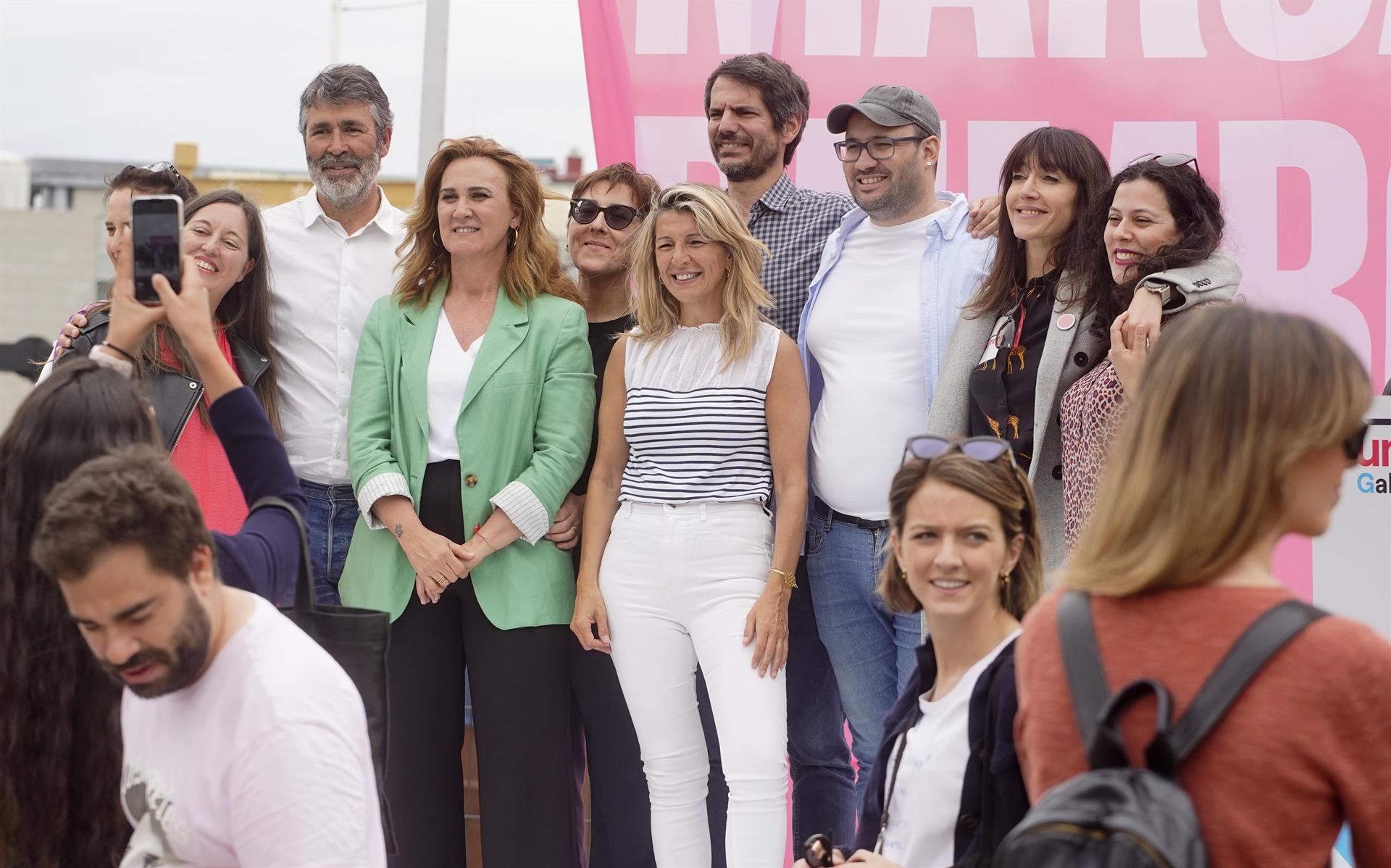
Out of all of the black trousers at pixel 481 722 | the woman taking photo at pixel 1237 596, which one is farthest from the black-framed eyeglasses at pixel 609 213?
the woman taking photo at pixel 1237 596

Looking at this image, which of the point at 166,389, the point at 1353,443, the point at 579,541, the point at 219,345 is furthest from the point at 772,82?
the point at 1353,443

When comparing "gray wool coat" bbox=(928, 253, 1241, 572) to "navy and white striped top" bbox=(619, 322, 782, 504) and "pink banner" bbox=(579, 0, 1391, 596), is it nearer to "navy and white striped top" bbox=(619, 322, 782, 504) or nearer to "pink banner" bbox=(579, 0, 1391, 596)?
"navy and white striped top" bbox=(619, 322, 782, 504)

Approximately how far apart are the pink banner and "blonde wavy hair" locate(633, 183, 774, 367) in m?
1.10

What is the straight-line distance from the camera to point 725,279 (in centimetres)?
371

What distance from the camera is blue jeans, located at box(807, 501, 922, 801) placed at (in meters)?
3.55

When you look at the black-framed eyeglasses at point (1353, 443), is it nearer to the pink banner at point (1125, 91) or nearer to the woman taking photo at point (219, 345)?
the woman taking photo at point (219, 345)

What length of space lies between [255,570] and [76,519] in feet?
1.72

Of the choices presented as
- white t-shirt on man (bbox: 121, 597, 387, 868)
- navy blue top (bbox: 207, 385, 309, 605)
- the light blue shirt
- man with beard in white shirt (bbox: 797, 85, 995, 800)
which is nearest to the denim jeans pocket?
man with beard in white shirt (bbox: 797, 85, 995, 800)

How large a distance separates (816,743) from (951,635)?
5.23ft

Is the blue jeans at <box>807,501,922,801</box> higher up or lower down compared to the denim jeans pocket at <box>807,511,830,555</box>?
lower down

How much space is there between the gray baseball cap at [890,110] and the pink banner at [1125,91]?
2.75 feet

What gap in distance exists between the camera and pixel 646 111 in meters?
4.76

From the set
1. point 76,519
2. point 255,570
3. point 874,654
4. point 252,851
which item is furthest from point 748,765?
point 76,519

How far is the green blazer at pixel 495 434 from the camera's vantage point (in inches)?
143
